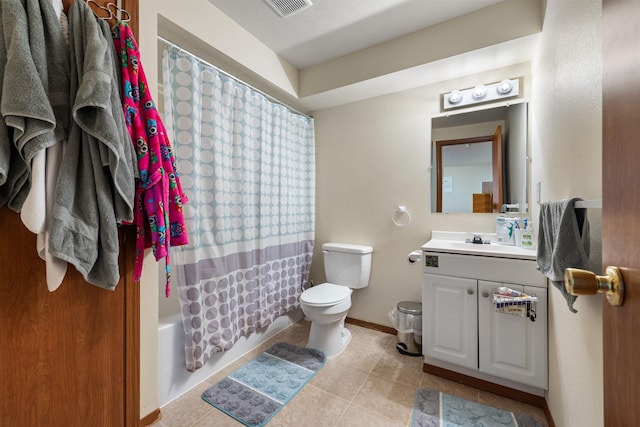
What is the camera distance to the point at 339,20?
173cm

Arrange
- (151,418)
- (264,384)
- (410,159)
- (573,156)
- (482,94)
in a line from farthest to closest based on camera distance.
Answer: (410,159), (482,94), (264,384), (151,418), (573,156)

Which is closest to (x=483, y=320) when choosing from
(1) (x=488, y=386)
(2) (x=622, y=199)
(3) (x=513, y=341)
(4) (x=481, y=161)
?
(3) (x=513, y=341)

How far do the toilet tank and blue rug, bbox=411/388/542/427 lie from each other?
0.93 metres

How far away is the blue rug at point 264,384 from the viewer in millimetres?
1363

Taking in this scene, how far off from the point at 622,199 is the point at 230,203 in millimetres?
1715

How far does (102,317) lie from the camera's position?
999 mm

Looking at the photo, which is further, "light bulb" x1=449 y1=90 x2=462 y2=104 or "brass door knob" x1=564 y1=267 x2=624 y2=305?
"light bulb" x1=449 y1=90 x2=462 y2=104

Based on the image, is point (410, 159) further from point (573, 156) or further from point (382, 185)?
point (573, 156)

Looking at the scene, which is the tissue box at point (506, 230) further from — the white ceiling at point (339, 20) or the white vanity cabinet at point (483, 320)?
the white ceiling at point (339, 20)

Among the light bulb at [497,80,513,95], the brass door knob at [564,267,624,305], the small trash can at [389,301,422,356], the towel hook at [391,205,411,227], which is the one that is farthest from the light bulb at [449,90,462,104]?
the brass door knob at [564,267,624,305]

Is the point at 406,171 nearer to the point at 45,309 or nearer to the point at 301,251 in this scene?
the point at 301,251

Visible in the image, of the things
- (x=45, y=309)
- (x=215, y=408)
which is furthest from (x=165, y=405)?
(x=45, y=309)

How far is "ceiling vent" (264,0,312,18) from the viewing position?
5.10 ft

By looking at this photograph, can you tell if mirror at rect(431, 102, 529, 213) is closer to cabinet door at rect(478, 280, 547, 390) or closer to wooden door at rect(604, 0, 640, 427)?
cabinet door at rect(478, 280, 547, 390)
